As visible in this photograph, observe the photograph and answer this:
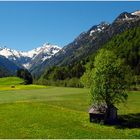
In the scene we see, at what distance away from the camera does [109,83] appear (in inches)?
3091

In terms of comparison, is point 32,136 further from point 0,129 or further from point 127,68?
point 127,68

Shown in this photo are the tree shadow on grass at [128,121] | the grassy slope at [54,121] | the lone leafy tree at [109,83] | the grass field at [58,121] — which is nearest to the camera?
the grassy slope at [54,121]

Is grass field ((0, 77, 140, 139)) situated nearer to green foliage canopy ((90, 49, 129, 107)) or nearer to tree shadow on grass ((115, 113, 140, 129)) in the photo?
tree shadow on grass ((115, 113, 140, 129))

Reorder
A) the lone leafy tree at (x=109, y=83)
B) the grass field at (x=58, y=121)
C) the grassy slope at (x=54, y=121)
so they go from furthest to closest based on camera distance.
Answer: the lone leafy tree at (x=109, y=83) < the grass field at (x=58, y=121) < the grassy slope at (x=54, y=121)

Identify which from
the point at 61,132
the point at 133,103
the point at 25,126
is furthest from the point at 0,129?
the point at 133,103

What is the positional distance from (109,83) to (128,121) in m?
8.45

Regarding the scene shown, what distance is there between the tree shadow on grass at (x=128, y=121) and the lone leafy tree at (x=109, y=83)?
6.71ft

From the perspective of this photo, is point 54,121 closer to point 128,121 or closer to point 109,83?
point 109,83

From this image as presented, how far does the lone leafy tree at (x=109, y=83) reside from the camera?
78.2m

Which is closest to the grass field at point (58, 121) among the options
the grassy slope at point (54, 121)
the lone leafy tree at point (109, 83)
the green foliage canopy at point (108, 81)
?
the grassy slope at point (54, 121)

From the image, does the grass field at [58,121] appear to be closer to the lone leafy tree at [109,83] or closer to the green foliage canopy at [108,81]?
the lone leafy tree at [109,83]

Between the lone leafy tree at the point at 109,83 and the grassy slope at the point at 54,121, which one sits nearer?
the grassy slope at the point at 54,121

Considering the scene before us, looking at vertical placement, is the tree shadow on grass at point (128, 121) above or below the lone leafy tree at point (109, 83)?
below

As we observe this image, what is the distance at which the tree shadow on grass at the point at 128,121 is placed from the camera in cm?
7132
